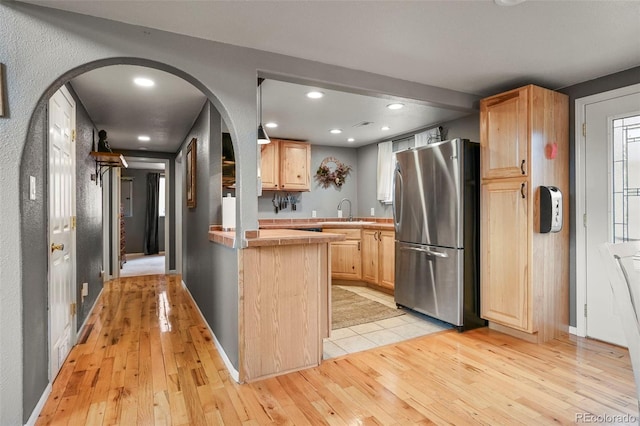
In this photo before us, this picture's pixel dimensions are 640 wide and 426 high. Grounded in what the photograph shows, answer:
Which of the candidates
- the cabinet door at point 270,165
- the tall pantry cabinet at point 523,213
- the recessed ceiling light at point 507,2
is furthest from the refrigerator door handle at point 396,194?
the recessed ceiling light at point 507,2

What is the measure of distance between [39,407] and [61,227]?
4.02ft

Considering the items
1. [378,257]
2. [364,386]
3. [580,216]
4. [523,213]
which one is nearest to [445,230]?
[523,213]

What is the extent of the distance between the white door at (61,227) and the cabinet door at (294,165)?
274cm

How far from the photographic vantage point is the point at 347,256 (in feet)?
16.8

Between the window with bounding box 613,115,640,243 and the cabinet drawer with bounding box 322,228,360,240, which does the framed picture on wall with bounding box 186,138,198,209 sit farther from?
the window with bounding box 613,115,640,243

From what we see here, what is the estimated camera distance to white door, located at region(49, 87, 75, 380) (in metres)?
2.32

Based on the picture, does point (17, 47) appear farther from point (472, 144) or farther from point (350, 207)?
point (350, 207)

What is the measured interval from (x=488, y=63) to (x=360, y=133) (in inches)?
99.2

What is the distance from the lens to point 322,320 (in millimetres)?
2705

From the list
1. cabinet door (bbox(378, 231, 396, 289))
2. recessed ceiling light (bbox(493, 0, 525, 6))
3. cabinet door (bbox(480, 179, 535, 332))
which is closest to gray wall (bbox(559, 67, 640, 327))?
cabinet door (bbox(480, 179, 535, 332))

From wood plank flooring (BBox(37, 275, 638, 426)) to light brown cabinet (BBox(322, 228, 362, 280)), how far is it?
6.68ft

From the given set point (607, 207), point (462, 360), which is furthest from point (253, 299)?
point (607, 207)

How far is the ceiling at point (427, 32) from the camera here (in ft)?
6.01

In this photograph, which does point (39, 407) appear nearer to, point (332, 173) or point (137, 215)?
point (332, 173)
